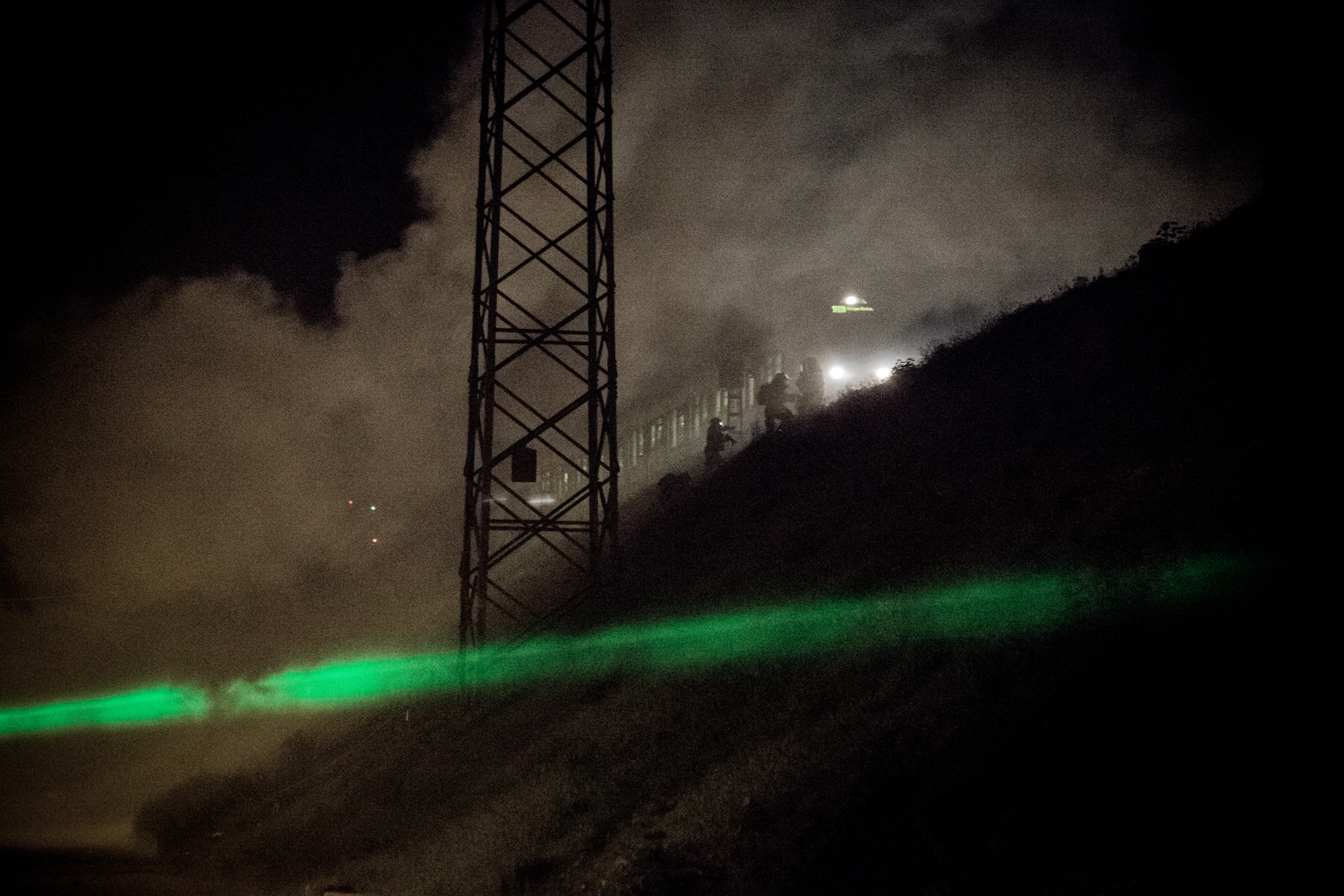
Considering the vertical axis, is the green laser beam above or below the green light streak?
above

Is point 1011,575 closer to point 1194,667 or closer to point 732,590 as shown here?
point 1194,667

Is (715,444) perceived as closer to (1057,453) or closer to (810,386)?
(810,386)

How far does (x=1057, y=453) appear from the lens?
31.1 feet

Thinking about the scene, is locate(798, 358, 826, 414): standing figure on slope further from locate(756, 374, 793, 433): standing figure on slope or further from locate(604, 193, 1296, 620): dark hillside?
locate(604, 193, 1296, 620): dark hillside

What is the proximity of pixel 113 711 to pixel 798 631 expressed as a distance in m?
20.1

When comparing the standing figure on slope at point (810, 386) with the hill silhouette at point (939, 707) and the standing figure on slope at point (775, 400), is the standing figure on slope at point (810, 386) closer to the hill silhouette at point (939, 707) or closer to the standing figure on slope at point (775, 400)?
the standing figure on slope at point (775, 400)

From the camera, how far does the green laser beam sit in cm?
623

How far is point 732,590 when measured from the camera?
11250 millimetres

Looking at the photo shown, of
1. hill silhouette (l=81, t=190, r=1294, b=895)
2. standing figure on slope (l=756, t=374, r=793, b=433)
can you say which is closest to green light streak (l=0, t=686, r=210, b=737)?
hill silhouette (l=81, t=190, r=1294, b=895)

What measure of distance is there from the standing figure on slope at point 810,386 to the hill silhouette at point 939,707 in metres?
7.27

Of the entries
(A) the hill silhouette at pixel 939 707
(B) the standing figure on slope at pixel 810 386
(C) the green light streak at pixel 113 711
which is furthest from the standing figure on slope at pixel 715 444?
(C) the green light streak at pixel 113 711

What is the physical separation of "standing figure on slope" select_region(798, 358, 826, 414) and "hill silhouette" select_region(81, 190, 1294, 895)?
727 cm

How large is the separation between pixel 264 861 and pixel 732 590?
22.6 ft

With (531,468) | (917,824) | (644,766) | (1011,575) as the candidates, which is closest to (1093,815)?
(917,824)
